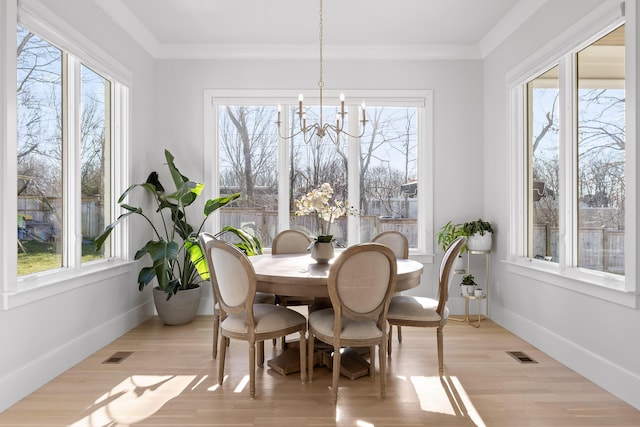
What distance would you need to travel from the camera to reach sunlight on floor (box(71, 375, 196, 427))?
2.23 metres

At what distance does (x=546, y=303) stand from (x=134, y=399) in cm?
316

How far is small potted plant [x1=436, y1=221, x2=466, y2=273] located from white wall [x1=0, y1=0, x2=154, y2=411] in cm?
318

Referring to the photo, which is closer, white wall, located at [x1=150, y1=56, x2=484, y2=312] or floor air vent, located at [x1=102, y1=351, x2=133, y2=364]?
floor air vent, located at [x1=102, y1=351, x2=133, y2=364]

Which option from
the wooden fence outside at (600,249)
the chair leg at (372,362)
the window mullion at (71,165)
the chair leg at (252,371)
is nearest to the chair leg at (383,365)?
the chair leg at (372,362)

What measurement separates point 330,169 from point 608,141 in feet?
8.68

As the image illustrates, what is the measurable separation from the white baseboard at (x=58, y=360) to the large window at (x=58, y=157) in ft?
1.93

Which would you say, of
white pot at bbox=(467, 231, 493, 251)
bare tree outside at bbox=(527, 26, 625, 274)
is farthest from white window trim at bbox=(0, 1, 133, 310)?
bare tree outside at bbox=(527, 26, 625, 274)

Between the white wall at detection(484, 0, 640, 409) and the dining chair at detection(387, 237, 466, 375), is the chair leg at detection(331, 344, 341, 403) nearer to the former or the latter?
the dining chair at detection(387, 237, 466, 375)

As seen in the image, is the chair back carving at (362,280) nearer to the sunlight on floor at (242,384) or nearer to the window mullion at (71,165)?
the sunlight on floor at (242,384)

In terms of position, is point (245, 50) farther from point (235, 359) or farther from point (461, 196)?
point (235, 359)

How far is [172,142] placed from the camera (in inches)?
178

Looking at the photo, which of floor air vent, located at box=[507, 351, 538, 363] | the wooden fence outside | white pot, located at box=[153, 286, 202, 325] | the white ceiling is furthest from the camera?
white pot, located at box=[153, 286, 202, 325]

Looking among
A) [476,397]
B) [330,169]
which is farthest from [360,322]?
[330,169]

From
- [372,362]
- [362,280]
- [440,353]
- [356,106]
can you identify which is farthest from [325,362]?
[356,106]
